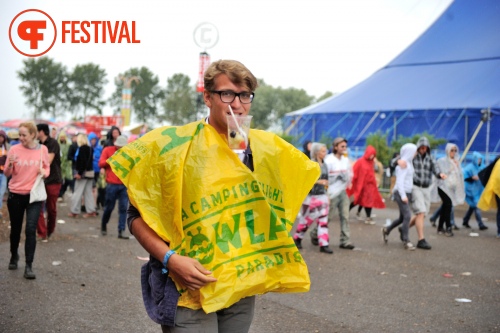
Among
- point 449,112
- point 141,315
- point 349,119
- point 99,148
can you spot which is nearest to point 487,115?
point 449,112

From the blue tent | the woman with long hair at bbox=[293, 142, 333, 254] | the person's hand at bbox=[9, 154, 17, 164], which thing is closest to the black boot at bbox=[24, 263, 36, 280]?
the person's hand at bbox=[9, 154, 17, 164]

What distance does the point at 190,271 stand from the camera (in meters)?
2.45

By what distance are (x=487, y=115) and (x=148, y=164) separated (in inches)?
860

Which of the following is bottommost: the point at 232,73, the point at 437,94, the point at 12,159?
the point at 12,159

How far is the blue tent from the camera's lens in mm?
23406

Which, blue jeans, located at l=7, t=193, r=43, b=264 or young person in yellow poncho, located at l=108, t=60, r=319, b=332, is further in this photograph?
blue jeans, located at l=7, t=193, r=43, b=264

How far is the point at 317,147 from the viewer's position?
10266 mm

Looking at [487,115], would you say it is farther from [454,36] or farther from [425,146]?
[425,146]

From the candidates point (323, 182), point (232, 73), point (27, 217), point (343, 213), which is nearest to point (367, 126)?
point (343, 213)

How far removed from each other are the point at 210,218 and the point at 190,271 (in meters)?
0.24

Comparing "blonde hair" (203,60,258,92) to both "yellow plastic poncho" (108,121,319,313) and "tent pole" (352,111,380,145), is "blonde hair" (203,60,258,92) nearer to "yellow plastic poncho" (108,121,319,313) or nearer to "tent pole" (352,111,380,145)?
"yellow plastic poncho" (108,121,319,313)

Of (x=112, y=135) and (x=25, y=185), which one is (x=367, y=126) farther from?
(x=25, y=185)

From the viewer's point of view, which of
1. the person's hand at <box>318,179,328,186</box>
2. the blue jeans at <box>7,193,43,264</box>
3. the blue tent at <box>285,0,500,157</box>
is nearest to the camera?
the blue jeans at <box>7,193,43,264</box>

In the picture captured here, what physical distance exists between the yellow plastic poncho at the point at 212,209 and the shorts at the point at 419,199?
8.28m
